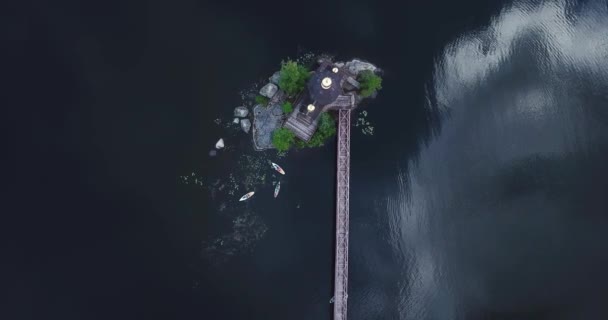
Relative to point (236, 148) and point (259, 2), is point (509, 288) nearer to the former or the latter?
point (236, 148)

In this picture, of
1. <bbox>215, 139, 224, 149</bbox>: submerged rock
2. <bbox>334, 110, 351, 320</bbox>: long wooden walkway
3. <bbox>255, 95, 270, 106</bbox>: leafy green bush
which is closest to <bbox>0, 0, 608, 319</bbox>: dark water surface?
<bbox>215, 139, 224, 149</bbox>: submerged rock

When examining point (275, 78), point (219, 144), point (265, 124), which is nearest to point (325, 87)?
point (275, 78)

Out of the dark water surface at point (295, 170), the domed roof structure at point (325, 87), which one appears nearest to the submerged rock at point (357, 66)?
the dark water surface at point (295, 170)

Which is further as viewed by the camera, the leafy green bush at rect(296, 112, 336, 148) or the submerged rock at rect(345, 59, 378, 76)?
the submerged rock at rect(345, 59, 378, 76)

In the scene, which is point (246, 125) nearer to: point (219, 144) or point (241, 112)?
point (241, 112)

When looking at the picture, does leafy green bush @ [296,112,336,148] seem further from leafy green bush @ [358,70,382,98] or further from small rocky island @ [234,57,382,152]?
leafy green bush @ [358,70,382,98]

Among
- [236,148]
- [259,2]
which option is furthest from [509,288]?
[259,2]
